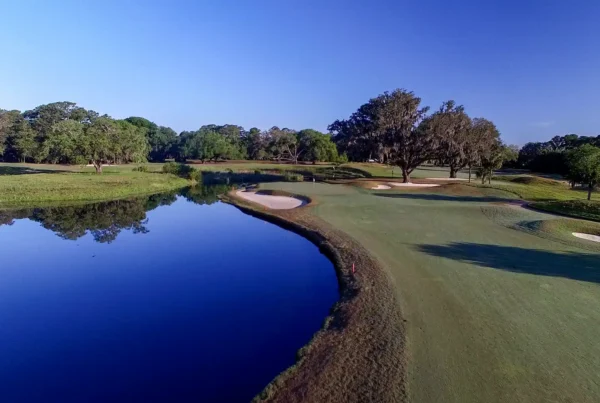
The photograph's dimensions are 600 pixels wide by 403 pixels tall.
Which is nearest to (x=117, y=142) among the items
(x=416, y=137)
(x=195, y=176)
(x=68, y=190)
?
(x=195, y=176)

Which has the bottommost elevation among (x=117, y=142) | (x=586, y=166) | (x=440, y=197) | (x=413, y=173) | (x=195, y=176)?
(x=440, y=197)

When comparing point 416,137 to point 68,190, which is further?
point 416,137

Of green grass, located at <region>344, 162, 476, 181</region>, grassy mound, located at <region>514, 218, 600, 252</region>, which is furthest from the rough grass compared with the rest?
grassy mound, located at <region>514, 218, 600, 252</region>

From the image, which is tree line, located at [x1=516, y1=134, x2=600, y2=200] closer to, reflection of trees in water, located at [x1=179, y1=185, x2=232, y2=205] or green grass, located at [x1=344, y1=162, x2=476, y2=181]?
green grass, located at [x1=344, y1=162, x2=476, y2=181]

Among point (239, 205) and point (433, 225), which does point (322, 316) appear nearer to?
→ point (433, 225)

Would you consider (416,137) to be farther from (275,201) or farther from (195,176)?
(195,176)

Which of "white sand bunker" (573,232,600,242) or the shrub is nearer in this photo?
"white sand bunker" (573,232,600,242)

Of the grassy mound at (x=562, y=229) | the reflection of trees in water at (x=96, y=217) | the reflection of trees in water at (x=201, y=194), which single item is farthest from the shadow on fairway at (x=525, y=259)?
the reflection of trees in water at (x=201, y=194)
